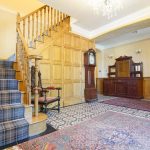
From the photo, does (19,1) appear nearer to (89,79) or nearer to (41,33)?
(41,33)

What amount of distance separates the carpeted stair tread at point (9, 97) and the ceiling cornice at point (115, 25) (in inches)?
130

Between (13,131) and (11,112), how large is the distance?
31cm

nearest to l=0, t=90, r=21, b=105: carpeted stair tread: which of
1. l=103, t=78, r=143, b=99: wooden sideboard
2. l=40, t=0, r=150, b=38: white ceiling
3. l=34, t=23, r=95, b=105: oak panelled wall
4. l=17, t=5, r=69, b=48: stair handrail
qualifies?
l=34, t=23, r=95, b=105: oak panelled wall

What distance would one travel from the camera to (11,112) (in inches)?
81.7

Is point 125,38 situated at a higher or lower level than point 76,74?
higher

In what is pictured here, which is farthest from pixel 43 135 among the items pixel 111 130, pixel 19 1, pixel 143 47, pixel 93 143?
pixel 143 47

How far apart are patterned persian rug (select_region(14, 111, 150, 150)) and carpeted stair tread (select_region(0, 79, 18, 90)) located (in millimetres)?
1085

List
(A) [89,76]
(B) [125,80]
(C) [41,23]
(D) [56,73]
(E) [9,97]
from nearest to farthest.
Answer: (E) [9,97]
(C) [41,23]
(D) [56,73]
(A) [89,76]
(B) [125,80]

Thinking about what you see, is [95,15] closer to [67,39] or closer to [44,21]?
[67,39]

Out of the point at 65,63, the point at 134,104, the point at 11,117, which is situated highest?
the point at 65,63

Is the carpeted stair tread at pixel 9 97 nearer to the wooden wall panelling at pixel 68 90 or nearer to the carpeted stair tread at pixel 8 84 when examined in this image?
the carpeted stair tread at pixel 8 84

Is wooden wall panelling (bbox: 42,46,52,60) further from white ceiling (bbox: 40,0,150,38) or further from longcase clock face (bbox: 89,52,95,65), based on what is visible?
Answer: longcase clock face (bbox: 89,52,95,65)

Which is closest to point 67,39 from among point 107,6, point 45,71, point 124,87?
point 45,71

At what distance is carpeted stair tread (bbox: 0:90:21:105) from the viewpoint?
219 cm
